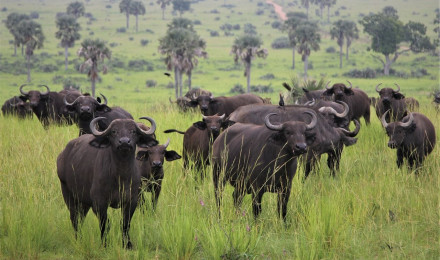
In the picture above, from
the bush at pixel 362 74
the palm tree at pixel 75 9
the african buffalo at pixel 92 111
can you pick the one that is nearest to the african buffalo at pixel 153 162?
the african buffalo at pixel 92 111

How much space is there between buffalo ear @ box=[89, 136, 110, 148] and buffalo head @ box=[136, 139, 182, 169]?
126 cm

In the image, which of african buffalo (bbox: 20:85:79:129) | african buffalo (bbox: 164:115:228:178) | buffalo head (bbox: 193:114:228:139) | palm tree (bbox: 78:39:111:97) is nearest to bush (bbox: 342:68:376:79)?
palm tree (bbox: 78:39:111:97)

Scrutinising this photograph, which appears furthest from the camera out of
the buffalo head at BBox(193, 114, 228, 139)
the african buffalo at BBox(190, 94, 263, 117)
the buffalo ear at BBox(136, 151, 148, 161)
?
the african buffalo at BBox(190, 94, 263, 117)

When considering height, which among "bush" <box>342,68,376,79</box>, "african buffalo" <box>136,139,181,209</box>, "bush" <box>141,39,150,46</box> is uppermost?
"bush" <box>141,39,150,46</box>

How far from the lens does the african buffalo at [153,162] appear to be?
7.39m

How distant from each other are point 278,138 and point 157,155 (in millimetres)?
1854

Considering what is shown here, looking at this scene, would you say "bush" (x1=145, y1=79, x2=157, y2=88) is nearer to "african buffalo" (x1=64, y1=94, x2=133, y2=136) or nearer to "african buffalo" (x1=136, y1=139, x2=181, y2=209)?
"african buffalo" (x1=64, y1=94, x2=133, y2=136)

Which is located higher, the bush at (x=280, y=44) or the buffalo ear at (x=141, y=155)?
the bush at (x=280, y=44)

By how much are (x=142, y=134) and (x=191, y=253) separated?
5.01ft

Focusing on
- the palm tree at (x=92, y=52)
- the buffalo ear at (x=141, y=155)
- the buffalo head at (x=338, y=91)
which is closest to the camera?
the buffalo ear at (x=141, y=155)

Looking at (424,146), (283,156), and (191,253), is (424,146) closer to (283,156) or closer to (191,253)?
(283,156)

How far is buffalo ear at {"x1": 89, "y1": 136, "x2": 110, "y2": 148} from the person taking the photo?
6.03 metres

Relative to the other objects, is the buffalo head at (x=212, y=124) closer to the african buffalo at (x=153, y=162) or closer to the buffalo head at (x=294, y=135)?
the african buffalo at (x=153, y=162)

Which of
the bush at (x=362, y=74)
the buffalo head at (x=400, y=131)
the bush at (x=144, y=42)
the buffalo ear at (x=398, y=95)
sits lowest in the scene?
the buffalo head at (x=400, y=131)
